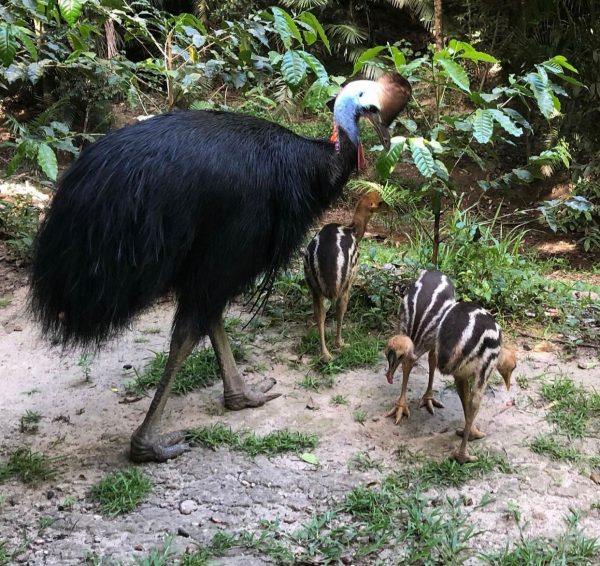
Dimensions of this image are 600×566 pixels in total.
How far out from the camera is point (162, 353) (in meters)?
3.90

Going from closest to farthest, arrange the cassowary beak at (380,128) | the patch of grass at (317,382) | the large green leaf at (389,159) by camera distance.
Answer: the large green leaf at (389,159), the cassowary beak at (380,128), the patch of grass at (317,382)

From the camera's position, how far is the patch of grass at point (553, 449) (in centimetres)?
291

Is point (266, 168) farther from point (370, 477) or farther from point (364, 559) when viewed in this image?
point (364, 559)

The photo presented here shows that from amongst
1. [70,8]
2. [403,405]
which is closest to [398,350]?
[403,405]

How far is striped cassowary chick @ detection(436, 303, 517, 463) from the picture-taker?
280 cm

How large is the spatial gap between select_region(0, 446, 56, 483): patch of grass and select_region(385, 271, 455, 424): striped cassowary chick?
157cm

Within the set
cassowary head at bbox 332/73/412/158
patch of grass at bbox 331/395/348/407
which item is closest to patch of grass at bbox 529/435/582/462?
patch of grass at bbox 331/395/348/407

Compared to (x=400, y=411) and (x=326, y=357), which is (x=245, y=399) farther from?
(x=400, y=411)

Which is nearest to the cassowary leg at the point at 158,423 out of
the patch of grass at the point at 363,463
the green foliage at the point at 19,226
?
the patch of grass at the point at 363,463

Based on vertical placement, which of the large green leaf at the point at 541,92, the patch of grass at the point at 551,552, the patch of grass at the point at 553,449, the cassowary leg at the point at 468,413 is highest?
the large green leaf at the point at 541,92

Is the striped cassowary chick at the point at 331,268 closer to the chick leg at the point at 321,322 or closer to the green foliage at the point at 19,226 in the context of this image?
the chick leg at the point at 321,322

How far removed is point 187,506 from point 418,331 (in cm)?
133

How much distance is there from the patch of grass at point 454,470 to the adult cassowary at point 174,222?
1.10 meters

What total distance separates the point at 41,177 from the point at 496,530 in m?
5.72
